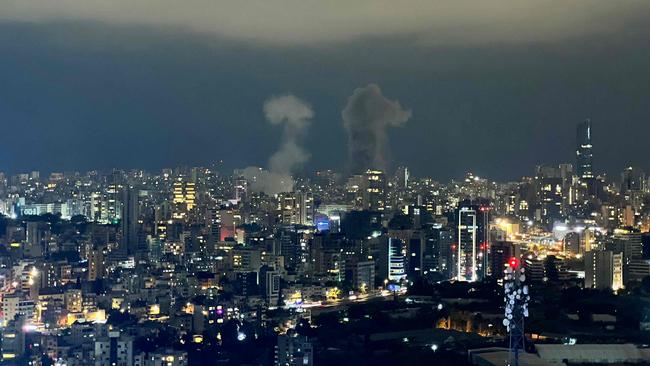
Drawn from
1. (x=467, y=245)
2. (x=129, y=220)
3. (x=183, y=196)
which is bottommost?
(x=467, y=245)

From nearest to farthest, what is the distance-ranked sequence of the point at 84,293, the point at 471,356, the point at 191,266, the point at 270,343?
the point at 471,356, the point at 270,343, the point at 84,293, the point at 191,266

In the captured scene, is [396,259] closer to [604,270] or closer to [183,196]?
[604,270]

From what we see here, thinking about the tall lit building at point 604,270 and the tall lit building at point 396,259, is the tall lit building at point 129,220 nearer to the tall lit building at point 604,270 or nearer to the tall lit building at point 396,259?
the tall lit building at point 396,259

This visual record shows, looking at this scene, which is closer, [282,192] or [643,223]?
[643,223]

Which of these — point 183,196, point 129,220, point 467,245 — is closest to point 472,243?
point 467,245

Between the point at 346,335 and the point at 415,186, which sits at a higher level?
the point at 415,186

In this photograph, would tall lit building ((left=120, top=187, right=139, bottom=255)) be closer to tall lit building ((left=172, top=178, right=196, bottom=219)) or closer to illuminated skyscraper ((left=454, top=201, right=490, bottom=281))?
tall lit building ((left=172, top=178, right=196, bottom=219))

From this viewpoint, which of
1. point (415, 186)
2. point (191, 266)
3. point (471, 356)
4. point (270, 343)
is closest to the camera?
point (471, 356)

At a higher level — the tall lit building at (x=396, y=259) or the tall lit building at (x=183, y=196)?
the tall lit building at (x=183, y=196)

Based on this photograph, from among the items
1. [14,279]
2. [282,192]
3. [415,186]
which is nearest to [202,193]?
[282,192]

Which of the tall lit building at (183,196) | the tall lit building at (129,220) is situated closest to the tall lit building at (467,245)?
the tall lit building at (129,220)

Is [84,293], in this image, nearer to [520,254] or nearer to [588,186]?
[520,254]
